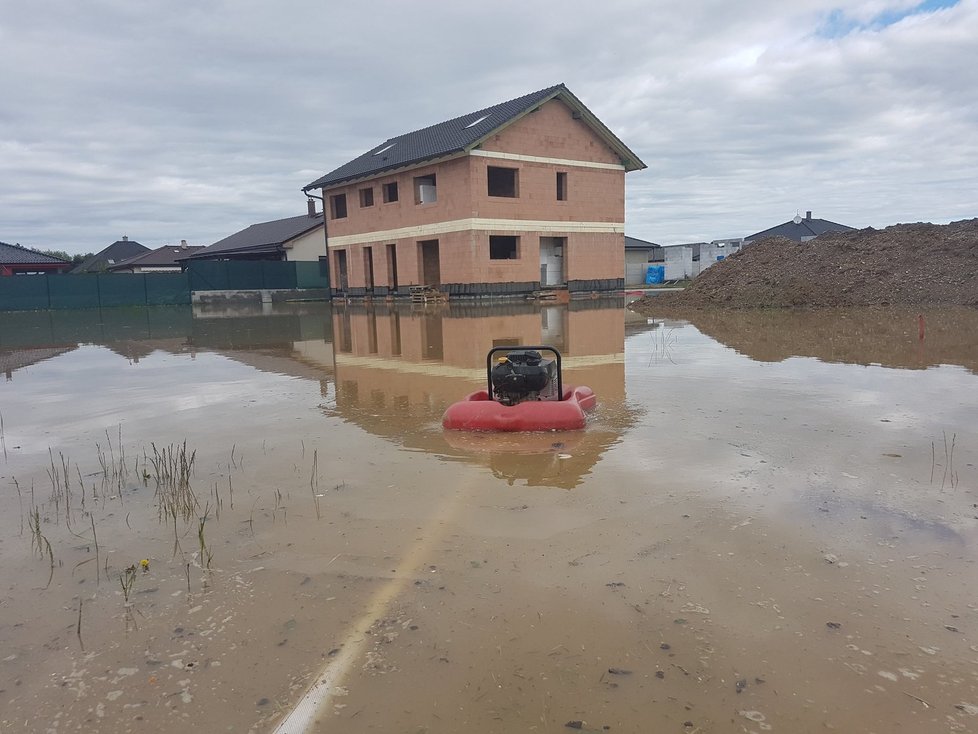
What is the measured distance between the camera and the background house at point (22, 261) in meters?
40.8

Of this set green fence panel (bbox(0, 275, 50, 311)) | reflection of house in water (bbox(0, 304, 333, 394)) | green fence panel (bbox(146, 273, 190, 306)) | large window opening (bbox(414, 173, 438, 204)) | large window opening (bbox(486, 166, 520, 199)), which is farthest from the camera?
green fence panel (bbox(146, 273, 190, 306))

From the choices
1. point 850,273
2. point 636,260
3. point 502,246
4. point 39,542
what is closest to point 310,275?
point 502,246

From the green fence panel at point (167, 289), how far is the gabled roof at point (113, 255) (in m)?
30.9

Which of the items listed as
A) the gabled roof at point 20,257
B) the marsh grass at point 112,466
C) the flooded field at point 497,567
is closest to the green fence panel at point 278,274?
the gabled roof at point 20,257

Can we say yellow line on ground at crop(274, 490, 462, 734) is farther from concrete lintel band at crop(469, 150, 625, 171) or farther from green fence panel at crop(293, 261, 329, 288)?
green fence panel at crop(293, 261, 329, 288)

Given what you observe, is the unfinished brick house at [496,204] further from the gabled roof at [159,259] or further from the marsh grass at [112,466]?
the gabled roof at [159,259]

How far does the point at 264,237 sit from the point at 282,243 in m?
4.46

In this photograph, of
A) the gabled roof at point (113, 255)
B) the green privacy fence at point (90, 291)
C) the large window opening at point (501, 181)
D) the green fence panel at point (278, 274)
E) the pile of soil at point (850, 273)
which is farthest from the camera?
the gabled roof at point (113, 255)

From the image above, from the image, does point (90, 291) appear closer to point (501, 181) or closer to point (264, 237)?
point (264, 237)

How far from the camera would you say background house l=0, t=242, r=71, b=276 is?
4078cm

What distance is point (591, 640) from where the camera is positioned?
8.86 feet

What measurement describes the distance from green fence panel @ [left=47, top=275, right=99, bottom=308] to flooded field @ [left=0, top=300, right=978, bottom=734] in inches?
1147

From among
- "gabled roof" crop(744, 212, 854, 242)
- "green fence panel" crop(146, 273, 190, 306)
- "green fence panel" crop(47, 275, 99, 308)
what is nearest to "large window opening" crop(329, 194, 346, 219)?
"green fence panel" crop(146, 273, 190, 306)

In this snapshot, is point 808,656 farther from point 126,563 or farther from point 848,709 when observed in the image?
point 126,563
